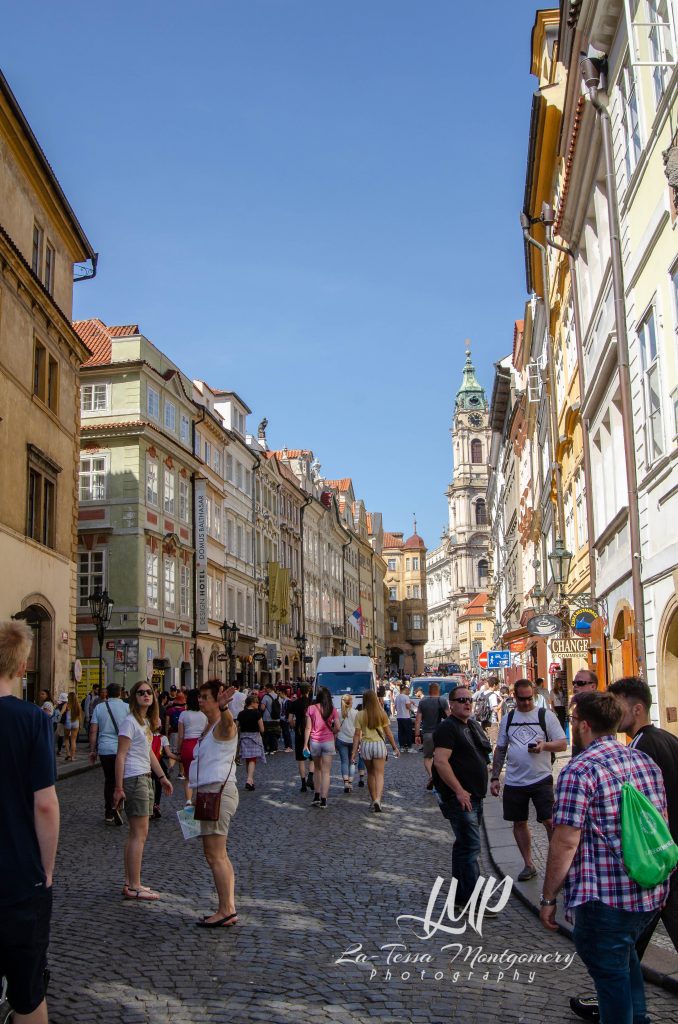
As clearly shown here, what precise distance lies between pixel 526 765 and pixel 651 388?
632cm

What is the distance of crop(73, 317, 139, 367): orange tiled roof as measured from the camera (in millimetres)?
39719

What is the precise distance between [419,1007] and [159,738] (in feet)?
28.9

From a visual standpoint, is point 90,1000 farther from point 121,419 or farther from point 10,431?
point 121,419

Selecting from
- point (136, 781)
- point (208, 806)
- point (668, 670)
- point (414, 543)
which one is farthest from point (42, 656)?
point (414, 543)

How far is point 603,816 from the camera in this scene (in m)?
4.44

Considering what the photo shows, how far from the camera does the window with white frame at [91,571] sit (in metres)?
37.7

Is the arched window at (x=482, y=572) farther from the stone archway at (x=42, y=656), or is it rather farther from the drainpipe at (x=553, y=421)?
the stone archway at (x=42, y=656)

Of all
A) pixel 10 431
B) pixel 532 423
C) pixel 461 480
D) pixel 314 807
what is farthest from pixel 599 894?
pixel 461 480

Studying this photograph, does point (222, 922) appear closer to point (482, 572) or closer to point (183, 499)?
point (183, 499)

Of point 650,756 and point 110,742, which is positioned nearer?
point 650,756

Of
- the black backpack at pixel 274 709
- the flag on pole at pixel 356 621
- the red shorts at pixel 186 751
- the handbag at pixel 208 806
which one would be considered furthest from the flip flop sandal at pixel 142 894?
the flag on pole at pixel 356 621

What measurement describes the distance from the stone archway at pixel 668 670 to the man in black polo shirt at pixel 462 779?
507cm

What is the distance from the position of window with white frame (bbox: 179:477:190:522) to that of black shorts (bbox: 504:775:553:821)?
34310 mm

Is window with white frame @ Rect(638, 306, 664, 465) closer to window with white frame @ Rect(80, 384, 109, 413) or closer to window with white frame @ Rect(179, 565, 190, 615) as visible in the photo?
window with white frame @ Rect(80, 384, 109, 413)
